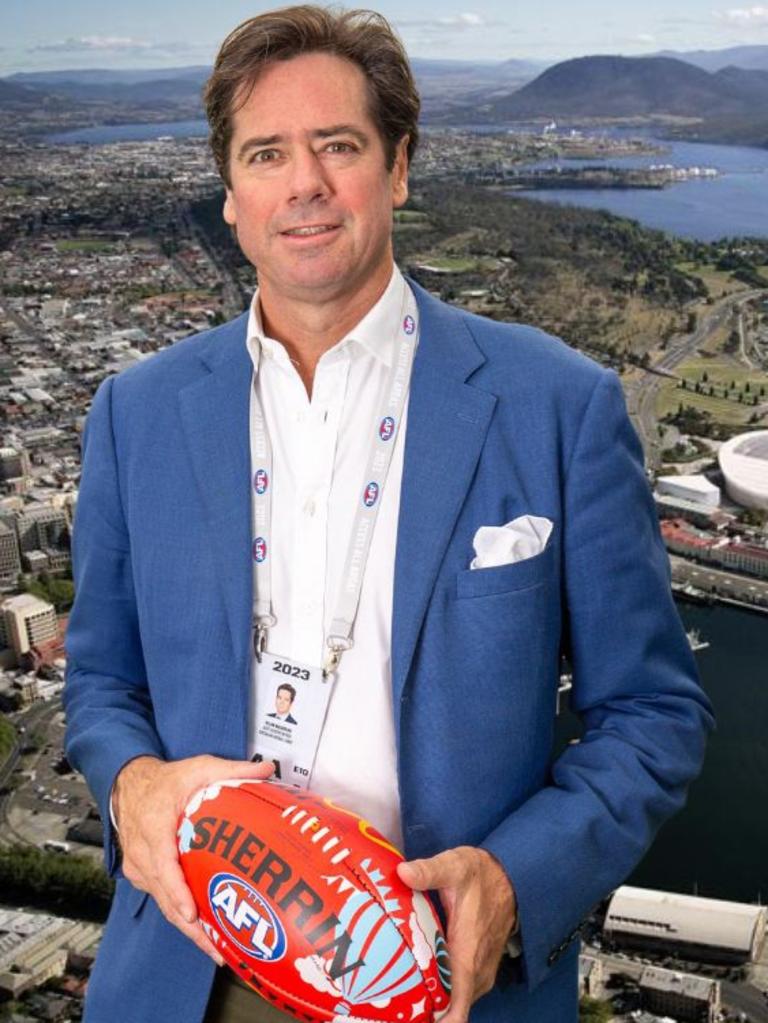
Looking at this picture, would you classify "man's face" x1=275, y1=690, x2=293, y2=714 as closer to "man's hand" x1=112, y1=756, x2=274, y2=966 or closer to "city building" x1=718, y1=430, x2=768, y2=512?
"man's hand" x1=112, y1=756, x2=274, y2=966

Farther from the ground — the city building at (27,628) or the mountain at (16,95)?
the mountain at (16,95)

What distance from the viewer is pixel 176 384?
68 cm

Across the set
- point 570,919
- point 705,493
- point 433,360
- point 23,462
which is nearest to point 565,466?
point 433,360

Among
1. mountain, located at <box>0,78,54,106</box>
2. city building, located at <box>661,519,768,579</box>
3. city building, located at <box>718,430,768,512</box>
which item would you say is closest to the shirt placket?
city building, located at <box>661,519,768,579</box>

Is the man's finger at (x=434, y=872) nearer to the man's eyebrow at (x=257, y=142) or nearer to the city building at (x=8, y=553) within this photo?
the man's eyebrow at (x=257, y=142)

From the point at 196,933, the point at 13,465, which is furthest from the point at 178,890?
the point at 13,465

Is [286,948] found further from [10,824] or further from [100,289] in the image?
[100,289]

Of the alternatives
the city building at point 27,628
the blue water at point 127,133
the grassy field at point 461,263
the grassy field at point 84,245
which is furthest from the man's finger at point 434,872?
the blue water at point 127,133

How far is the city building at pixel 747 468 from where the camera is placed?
10703 mm

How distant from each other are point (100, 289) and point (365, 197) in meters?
18.2

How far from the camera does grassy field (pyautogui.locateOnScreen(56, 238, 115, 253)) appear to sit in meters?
21.0

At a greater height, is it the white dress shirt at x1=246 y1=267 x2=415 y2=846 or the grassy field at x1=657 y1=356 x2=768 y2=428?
the white dress shirt at x1=246 y1=267 x2=415 y2=846

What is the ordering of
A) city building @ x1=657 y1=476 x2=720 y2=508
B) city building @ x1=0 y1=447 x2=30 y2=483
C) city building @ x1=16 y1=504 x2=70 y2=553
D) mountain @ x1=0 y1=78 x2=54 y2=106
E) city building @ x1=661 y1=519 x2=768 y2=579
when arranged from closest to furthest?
city building @ x1=661 y1=519 x2=768 y2=579 < city building @ x1=16 y1=504 x2=70 y2=553 < city building @ x1=657 y1=476 x2=720 y2=508 < city building @ x1=0 y1=447 x2=30 y2=483 < mountain @ x1=0 y1=78 x2=54 y2=106

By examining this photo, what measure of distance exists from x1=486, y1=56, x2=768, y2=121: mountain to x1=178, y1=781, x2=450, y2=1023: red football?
4366 cm
